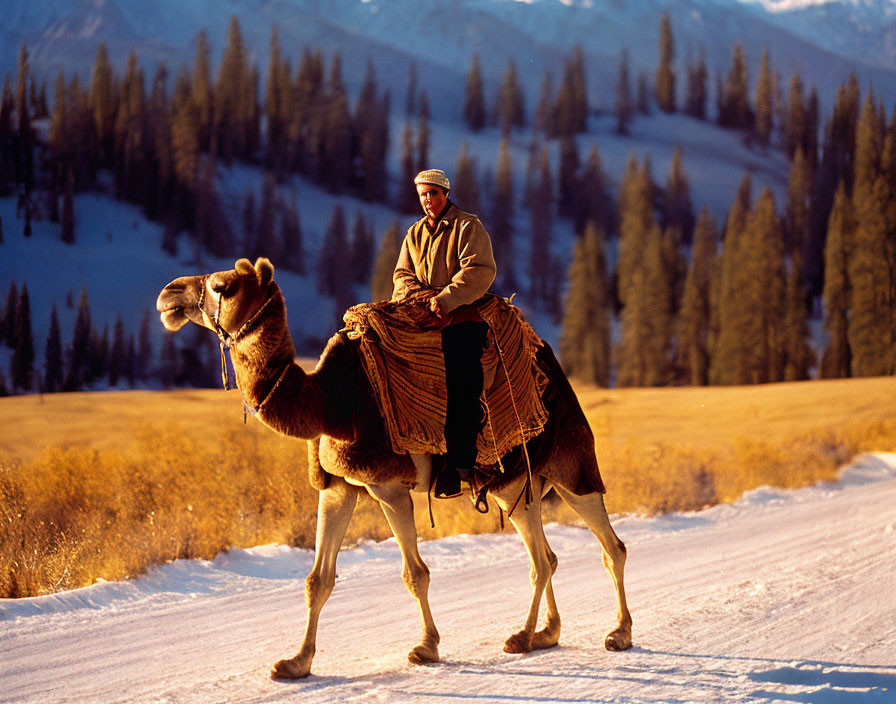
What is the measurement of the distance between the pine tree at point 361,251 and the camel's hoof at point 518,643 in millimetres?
37746

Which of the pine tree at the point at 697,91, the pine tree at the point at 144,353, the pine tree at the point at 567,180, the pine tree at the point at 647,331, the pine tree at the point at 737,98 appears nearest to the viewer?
the pine tree at the point at 144,353

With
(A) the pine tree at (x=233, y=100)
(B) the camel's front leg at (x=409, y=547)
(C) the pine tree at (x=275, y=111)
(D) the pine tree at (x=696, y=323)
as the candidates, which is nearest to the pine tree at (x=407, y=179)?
(C) the pine tree at (x=275, y=111)

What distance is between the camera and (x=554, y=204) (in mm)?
62344

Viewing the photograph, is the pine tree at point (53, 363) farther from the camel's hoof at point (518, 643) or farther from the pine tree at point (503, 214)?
the pine tree at point (503, 214)

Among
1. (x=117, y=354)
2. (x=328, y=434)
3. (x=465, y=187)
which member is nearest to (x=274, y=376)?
(x=328, y=434)

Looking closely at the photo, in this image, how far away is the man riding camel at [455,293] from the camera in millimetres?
5898

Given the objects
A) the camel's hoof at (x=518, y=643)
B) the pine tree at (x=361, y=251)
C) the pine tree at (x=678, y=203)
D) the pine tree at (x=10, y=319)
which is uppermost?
the pine tree at (x=678, y=203)

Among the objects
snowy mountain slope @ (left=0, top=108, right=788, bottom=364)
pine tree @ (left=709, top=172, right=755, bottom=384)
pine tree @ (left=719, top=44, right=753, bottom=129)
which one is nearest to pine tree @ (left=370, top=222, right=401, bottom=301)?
snowy mountain slope @ (left=0, top=108, right=788, bottom=364)

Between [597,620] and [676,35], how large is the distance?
310 ft

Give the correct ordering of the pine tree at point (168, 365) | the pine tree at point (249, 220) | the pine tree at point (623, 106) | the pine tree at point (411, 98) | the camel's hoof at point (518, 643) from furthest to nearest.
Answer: the pine tree at point (623, 106), the pine tree at point (411, 98), the pine tree at point (249, 220), the pine tree at point (168, 365), the camel's hoof at point (518, 643)

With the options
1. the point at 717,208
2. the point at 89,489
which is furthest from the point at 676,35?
the point at 89,489

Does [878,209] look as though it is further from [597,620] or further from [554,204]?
[597,620]

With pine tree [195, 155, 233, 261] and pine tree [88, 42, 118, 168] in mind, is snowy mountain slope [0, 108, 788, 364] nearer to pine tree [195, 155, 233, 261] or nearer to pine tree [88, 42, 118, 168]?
pine tree [195, 155, 233, 261]

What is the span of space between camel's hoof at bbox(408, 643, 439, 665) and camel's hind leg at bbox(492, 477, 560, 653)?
61cm
